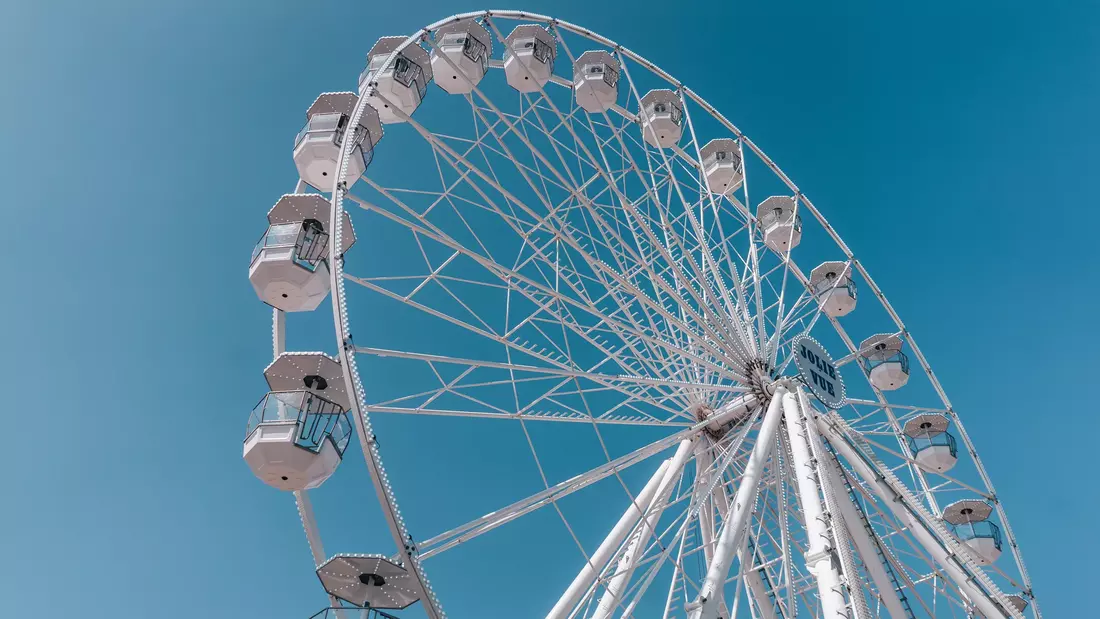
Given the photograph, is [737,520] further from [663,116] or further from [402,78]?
[663,116]

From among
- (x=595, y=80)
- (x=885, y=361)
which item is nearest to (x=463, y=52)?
(x=595, y=80)

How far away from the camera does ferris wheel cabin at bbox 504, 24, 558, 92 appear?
14914mm

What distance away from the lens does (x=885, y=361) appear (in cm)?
1783

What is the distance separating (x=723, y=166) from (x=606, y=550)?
331 inches

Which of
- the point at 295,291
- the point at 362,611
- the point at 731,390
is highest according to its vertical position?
the point at 295,291

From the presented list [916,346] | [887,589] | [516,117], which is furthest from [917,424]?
[516,117]

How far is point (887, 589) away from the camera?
11.1m

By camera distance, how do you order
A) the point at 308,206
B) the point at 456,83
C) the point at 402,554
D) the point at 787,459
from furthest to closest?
the point at 456,83, the point at 787,459, the point at 308,206, the point at 402,554

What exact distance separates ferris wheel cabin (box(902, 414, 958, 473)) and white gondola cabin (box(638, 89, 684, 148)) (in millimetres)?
7291

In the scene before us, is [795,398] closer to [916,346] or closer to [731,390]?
[731,390]

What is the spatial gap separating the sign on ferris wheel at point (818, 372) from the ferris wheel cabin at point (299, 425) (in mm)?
7022

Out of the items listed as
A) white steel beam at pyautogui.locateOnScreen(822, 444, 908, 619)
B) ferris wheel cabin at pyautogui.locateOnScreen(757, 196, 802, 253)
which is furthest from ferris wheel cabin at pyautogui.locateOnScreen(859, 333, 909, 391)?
white steel beam at pyautogui.locateOnScreen(822, 444, 908, 619)

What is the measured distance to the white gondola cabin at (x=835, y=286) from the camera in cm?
1798

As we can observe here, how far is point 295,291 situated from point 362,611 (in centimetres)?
406
